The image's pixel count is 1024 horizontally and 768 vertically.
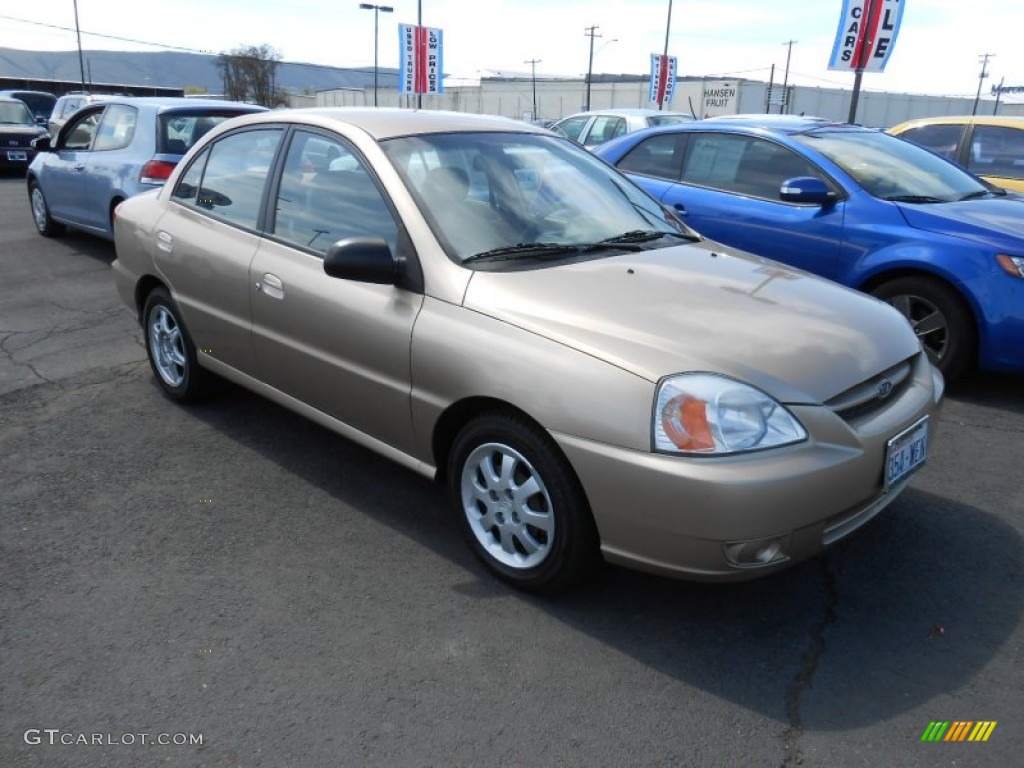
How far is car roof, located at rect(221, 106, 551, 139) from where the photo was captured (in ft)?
11.8

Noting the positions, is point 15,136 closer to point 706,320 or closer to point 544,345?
point 544,345

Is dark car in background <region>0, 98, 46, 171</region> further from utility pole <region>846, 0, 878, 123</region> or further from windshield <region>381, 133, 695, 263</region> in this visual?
windshield <region>381, 133, 695, 263</region>

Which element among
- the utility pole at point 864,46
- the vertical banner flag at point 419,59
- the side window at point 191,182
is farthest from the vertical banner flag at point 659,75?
the side window at point 191,182

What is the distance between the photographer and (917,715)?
2.40m

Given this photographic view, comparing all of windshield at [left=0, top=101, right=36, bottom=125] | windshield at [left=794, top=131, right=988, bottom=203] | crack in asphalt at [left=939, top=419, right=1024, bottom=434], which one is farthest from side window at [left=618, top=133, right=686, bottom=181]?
windshield at [left=0, top=101, right=36, bottom=125]

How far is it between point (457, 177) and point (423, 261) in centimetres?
52

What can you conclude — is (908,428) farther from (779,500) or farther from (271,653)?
(271,653)

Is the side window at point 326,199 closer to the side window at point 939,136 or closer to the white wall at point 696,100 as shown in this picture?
the side window at point 939,136

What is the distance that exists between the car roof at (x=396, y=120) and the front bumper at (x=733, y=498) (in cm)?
173

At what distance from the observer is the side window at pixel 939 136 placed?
8.02 metres

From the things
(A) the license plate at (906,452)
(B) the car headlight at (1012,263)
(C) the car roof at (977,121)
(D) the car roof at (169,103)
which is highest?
(C) the car roof at (977,121)

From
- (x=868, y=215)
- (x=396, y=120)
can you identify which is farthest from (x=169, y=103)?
(x=868, y=215)

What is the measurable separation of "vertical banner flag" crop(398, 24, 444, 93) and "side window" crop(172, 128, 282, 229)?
19.5 meters

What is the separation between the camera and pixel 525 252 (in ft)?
10.6
